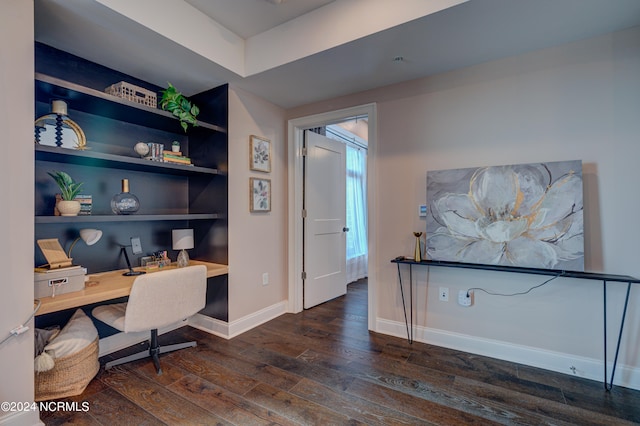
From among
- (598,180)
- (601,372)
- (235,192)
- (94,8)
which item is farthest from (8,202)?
(601,372)

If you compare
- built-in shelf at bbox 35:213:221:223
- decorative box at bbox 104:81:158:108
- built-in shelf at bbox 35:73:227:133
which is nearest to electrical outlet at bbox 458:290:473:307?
built-in shelf at bbox 35:213:221:223

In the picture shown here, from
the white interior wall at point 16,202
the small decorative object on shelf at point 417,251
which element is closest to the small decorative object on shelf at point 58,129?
the white interior wall at point 16,202

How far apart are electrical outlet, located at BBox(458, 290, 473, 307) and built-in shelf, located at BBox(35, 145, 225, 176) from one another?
7.87ft

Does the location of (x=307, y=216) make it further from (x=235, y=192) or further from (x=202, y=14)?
(x=202, y=14)

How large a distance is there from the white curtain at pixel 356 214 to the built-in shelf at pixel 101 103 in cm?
259

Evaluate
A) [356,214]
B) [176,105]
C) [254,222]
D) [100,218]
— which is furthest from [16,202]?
[356,214]

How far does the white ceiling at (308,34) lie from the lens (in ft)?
5.74

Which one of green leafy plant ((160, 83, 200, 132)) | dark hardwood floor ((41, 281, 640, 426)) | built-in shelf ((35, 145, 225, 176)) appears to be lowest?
dark hardwood floor ((41, 281, 640, 426))

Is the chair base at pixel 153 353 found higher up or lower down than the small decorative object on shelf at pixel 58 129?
lower down

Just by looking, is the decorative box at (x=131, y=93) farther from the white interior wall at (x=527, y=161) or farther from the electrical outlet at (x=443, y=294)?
the electrical outlet at (x=443, y=294)

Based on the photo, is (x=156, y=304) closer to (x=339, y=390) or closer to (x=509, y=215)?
(x=339, y=390)

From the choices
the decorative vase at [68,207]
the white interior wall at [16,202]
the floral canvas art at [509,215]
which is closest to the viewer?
the white interior wall at [16,202]

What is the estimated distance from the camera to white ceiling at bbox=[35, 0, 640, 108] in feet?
5.74

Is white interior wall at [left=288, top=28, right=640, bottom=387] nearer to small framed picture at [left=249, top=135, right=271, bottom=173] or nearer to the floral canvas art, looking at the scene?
the floral canvas art
